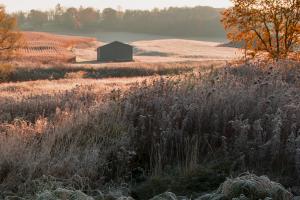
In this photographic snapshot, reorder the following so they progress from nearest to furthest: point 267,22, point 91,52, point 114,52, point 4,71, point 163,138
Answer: point 163,138 < point 267,22 < point 4,71 < point 114,52 < point 91,52

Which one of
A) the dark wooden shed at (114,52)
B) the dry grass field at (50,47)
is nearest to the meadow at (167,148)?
the dry grass field at (50,47)

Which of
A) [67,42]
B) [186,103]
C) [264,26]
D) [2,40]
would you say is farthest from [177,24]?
[186,103]

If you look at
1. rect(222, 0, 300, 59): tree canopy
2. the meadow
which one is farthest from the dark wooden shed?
the meadow

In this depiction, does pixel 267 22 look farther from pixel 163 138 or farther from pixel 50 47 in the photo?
pixel 50 47

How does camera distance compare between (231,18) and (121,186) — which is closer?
(121,186)

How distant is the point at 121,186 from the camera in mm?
6422

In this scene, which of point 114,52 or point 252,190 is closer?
point 252,190

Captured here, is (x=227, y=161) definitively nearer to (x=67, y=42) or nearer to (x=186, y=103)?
(x=186, y=103)

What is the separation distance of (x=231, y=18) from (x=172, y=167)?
23.5 meters

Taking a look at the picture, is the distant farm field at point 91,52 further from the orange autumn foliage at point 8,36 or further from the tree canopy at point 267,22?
the tree canopy at point 267,22

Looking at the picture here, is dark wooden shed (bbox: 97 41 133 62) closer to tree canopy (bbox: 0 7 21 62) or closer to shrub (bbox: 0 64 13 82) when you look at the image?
shrub (bbox: 0 64 13 82)

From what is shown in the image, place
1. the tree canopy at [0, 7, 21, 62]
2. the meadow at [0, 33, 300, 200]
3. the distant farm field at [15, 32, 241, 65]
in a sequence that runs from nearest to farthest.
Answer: the meadow at [0, 33, 300, 200]
the tree canopy at [0, 7, 21, 62]
the distant farm field at [15, 32, 241, 65]

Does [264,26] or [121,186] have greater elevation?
[264,26]

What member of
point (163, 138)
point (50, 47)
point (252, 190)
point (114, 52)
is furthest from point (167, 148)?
point (50, 47)
